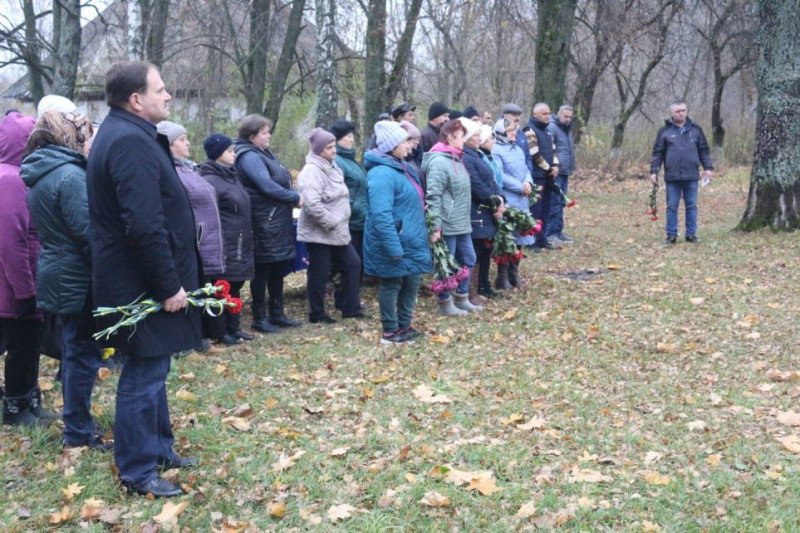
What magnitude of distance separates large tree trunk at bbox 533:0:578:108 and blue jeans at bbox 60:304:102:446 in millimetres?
12410

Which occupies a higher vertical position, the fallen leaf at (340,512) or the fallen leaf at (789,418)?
the fallen leaf at (789,418)

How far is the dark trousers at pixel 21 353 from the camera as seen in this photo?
5293 mm

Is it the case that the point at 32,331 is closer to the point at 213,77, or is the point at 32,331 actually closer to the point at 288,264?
the point at 288,264

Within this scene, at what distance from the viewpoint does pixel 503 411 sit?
5.74 metres

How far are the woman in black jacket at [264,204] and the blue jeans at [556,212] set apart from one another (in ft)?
18.4

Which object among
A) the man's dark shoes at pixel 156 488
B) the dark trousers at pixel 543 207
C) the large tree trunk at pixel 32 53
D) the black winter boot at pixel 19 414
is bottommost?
the man's dark shoes at pixel 156 488

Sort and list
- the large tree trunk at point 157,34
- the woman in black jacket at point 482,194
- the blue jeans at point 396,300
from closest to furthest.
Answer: the blue jeans at point 396,300 → the woman in black jacket at point 482,194 → the large tree trunk at point 157,34

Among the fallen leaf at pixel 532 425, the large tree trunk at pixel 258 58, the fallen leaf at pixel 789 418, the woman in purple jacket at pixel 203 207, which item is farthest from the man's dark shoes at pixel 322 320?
the large tree trunk at pixel 258 58

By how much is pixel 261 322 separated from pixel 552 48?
32.5ft

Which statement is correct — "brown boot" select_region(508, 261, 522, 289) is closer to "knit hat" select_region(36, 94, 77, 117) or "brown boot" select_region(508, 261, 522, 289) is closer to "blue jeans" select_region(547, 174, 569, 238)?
"blue jeans" select_region(547, 174, 569, 238)

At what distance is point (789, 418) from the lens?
541 centimetres

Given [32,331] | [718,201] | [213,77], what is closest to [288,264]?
[32,331]

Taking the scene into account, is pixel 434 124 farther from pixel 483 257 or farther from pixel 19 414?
pixel 19 414

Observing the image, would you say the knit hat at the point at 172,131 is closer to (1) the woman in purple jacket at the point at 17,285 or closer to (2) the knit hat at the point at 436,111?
(1) the woman in purple jacket at the point at 17,285
